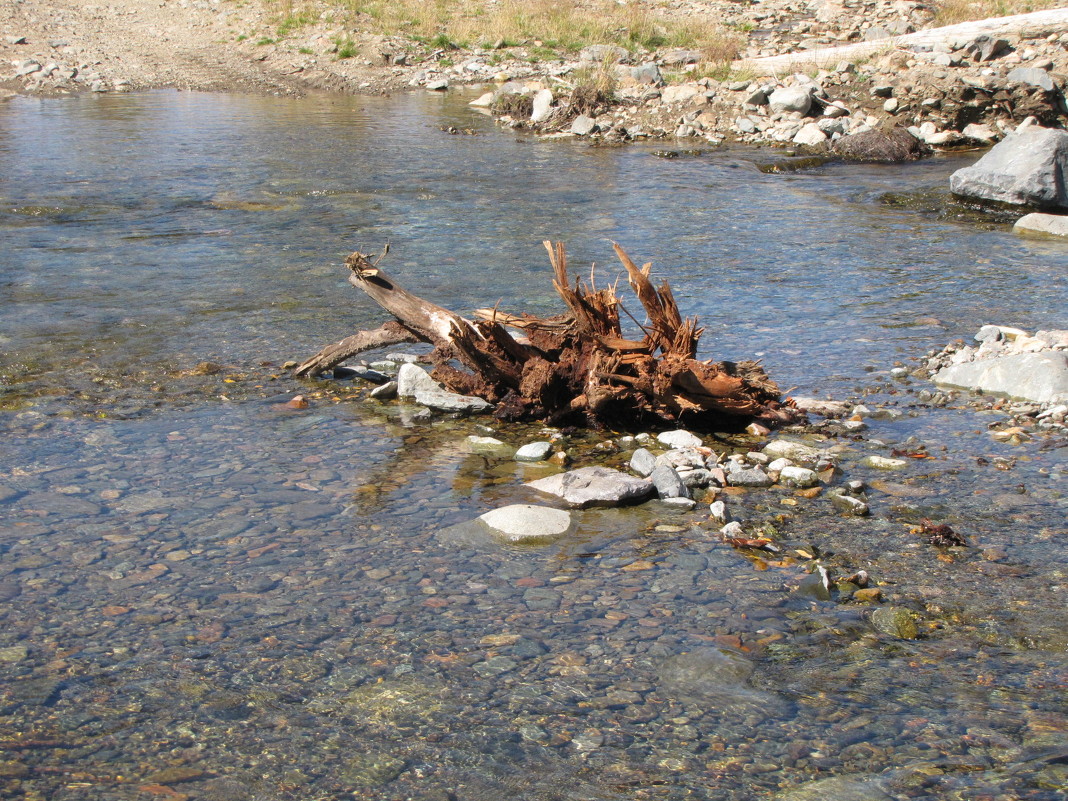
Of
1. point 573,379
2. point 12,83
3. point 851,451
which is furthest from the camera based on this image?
point 12,83

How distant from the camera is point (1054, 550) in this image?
4211 millimetres

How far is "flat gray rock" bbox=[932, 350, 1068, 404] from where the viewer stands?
580 cm

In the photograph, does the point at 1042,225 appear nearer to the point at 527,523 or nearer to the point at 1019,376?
the point at 1019,376

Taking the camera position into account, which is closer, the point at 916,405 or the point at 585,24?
the point at 916,405

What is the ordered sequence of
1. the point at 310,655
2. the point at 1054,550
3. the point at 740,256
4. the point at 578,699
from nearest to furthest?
the point at 578,699 → the point at 310,655 → the point at 1054,550 → the point at 740,256

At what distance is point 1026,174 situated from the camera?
11180 mm

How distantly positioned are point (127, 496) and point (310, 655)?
171cm

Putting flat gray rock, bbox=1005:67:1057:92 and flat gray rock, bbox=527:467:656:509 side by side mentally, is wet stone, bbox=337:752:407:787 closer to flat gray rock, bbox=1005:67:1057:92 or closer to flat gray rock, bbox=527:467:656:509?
flat gray rock, bbox=527:467:656:509

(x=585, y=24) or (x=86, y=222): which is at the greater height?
(x=585, y=24)

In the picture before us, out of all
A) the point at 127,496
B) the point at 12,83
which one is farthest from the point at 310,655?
the point at 12,83

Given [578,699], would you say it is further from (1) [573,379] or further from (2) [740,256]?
(2) [740,256]

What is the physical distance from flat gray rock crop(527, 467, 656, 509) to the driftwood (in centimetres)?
78

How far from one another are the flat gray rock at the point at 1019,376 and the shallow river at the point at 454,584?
→ 32cm

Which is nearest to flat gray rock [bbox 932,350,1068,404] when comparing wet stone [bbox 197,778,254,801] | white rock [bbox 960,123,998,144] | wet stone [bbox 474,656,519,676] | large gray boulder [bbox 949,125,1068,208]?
wet stone [bbox 474,656,519,676]
